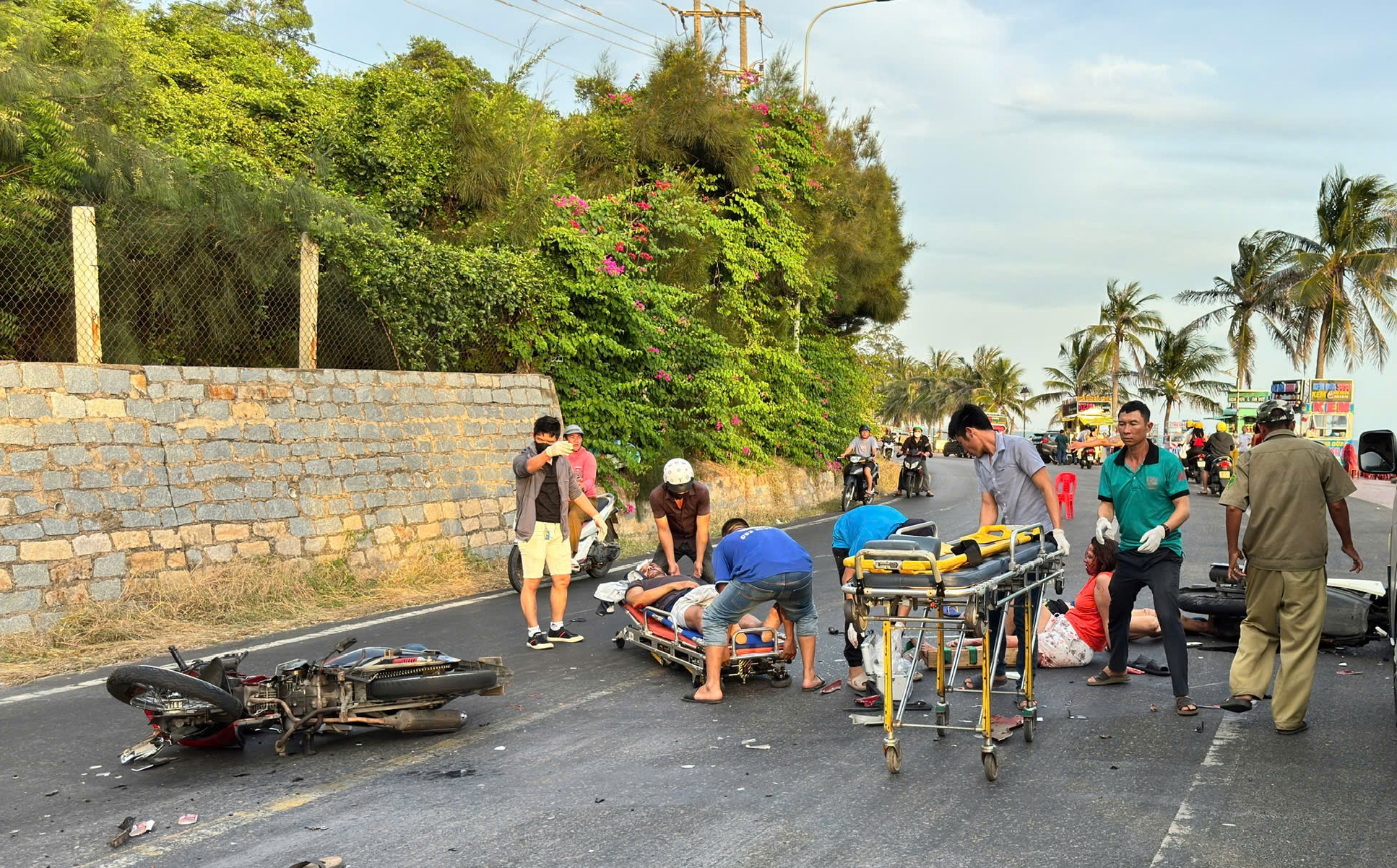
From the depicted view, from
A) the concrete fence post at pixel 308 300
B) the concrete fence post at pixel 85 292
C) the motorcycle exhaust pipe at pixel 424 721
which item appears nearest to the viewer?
the motorcycle exhaust pipe at pixel 424 721

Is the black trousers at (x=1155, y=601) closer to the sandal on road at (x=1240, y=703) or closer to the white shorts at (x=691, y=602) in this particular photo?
the sandal on road at (x=1240, y=703)

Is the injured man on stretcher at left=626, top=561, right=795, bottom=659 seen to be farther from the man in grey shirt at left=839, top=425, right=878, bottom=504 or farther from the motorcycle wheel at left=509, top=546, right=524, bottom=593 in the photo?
the man in grey shirt at left=839, top=425, right=878, bottom=504

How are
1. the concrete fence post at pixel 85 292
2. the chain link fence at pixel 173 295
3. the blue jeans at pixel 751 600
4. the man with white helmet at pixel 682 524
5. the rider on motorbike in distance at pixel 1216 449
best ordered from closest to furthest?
the blue jeans at pixel 751 600, the man with white helmet at pixel 682 524, the concrete fence post at pixel 85 292, the chain link fence at pixel 173 295, the rider on motorbike in distance at pixel 1216 449

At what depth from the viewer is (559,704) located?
7.21 m

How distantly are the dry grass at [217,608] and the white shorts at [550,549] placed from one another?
2.45m

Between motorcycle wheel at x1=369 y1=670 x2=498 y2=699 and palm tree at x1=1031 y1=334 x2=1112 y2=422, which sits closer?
motorcycle wheel at x1=369 y1=670 x2=498 y2=699

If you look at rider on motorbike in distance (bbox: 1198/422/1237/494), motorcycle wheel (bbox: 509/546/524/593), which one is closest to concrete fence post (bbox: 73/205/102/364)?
motorcycle wheel (bbox: 509/546/524/593)

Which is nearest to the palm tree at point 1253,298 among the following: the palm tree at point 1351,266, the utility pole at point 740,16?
the palm tree at point 1351,266

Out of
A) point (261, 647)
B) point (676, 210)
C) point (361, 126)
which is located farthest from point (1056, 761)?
point (361, 126)

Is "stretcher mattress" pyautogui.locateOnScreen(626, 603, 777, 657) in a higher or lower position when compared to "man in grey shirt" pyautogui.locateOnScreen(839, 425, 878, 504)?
lower

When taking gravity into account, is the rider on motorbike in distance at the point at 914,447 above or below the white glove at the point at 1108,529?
Answer: above

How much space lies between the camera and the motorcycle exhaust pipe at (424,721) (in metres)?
6.22

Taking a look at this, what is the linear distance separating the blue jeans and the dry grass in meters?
4.39

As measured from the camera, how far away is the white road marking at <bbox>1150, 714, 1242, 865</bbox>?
467 centimetres
